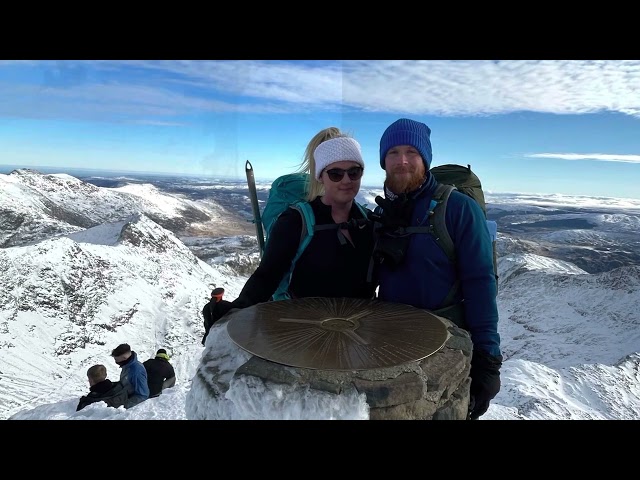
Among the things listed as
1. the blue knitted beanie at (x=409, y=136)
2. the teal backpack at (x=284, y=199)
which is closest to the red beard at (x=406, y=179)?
the blue knitted beanie at (x=409, y=136)

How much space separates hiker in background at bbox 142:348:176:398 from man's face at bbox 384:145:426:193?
9645 mm

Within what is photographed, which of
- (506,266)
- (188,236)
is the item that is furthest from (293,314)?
(188,236)

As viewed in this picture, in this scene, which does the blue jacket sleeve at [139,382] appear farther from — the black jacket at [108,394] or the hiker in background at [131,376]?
the black jacket at [108,394]

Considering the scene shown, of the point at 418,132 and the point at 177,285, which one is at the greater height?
the point at 418,132

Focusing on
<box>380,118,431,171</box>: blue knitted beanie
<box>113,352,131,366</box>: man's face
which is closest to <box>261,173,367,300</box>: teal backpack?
<box>380,118,431,171</box>: blue knitted beanie

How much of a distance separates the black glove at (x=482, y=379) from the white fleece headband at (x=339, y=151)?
7.27 feet

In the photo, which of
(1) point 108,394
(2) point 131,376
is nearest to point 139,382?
(2) point 131,376

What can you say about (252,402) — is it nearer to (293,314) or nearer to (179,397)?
(293,314)

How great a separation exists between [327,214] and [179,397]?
697 cm

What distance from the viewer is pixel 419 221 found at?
11.6 ft

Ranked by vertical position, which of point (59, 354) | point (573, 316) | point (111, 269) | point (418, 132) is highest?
point (418, 132)

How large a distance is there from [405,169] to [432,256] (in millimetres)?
857

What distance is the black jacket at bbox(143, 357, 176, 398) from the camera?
1059cm

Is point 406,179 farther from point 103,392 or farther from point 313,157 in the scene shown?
point 103,392
